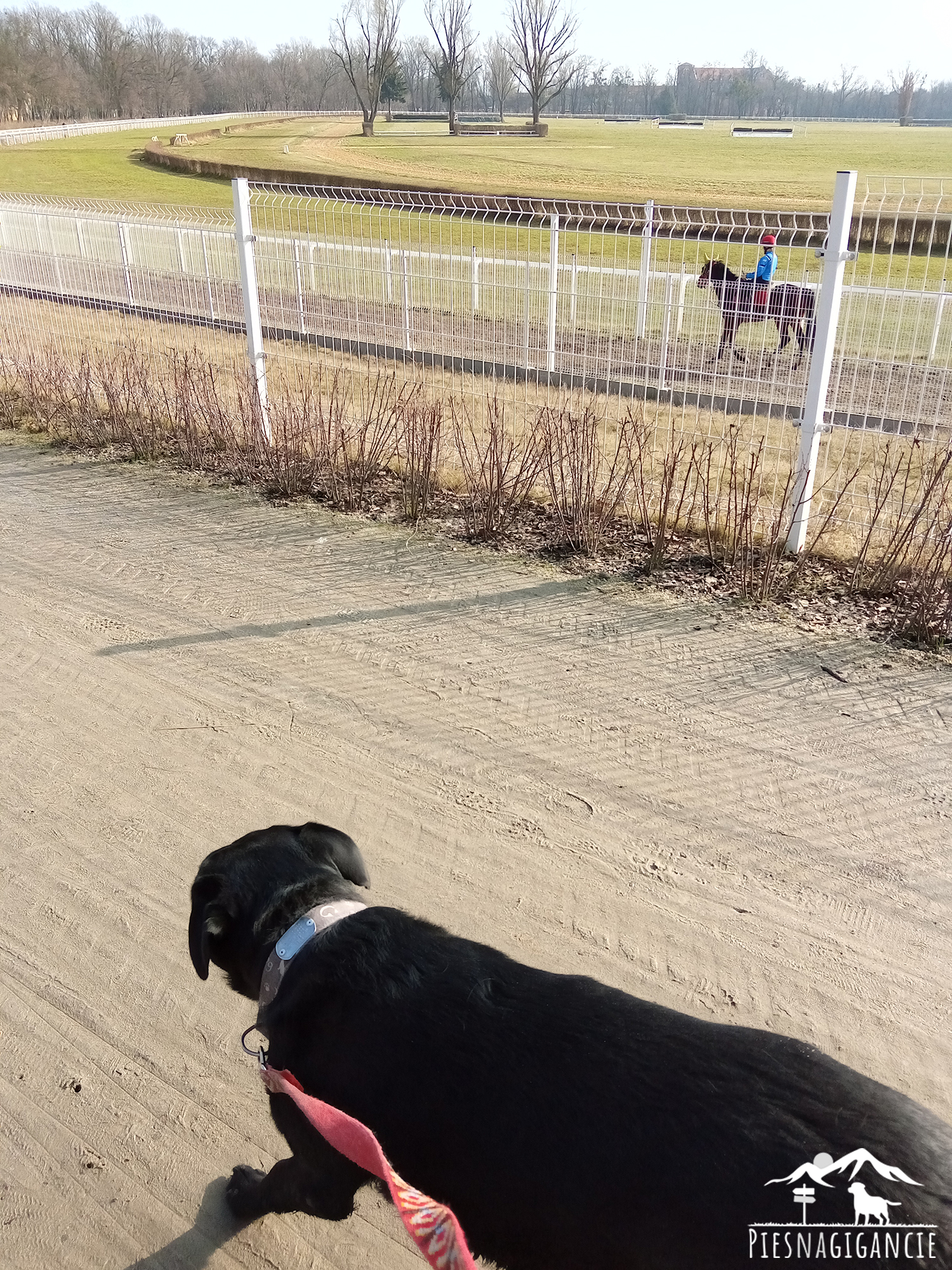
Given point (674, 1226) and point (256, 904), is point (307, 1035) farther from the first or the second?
point (674, 1226)

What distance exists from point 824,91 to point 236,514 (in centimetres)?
15650

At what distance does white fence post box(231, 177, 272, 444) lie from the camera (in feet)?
26.5

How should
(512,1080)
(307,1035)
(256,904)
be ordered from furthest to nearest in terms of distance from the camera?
1. (256,904)
2. (307,1035)
3. (512,1080)

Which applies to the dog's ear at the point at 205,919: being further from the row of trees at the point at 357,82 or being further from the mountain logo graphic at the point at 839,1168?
the row of trees at the point at 357,82

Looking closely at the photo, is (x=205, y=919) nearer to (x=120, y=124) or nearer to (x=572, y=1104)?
(x=572, y=1104)

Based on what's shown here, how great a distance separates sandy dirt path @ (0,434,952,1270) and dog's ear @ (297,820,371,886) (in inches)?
30.8

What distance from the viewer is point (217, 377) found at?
11.2m

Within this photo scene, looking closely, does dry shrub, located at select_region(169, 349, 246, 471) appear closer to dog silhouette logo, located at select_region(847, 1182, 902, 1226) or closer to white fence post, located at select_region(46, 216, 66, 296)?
dog silhouette logo, located at select_region(847, 1182, 902, 1226)

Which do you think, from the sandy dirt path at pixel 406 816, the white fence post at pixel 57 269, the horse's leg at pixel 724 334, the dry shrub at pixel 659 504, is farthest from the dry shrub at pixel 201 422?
the white fence post at pixel 57 269

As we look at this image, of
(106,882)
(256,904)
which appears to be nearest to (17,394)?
(106,882)

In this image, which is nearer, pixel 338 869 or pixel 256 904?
pixel 256 904

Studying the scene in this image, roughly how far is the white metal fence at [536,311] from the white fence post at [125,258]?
0.22ft

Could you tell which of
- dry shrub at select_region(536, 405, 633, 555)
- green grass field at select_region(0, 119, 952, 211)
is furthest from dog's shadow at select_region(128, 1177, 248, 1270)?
green grass field at select_region(0, 119, 952, 211)

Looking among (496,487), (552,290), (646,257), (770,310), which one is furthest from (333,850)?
(646,257)
